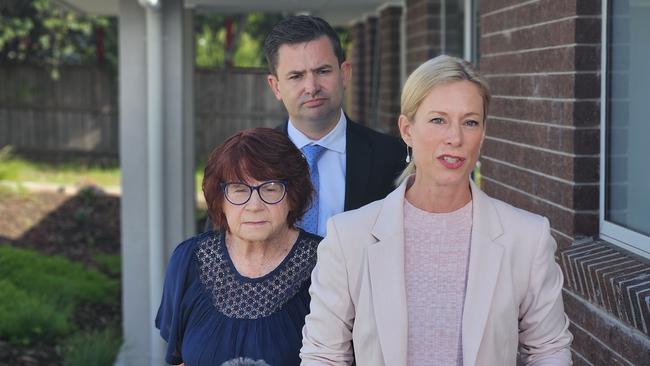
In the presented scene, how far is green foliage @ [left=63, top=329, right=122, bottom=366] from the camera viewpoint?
737cm

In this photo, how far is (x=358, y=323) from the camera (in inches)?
108

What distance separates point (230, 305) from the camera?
3.22 meters

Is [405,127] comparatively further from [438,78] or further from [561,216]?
[561,216]

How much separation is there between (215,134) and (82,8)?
393 inches

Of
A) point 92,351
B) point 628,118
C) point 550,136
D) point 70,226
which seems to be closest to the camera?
point 628,118

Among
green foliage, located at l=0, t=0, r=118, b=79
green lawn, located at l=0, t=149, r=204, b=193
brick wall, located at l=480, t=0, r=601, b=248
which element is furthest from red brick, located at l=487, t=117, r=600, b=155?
green foliage, located at l=0, t=0, r=118, b=79

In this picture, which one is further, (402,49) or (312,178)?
(402,49)

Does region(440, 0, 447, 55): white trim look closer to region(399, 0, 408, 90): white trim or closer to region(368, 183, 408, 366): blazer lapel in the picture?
region(399, 0, 408, 90): white trim

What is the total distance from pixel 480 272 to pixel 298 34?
141 cm

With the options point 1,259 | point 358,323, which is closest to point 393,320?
point 358,323

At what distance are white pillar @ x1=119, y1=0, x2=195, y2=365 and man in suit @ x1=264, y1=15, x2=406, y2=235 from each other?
370 cm

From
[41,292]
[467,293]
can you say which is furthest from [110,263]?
[467,293]

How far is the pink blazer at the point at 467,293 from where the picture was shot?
267 centimetres

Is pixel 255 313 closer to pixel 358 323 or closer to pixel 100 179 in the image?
pixel 358 323
